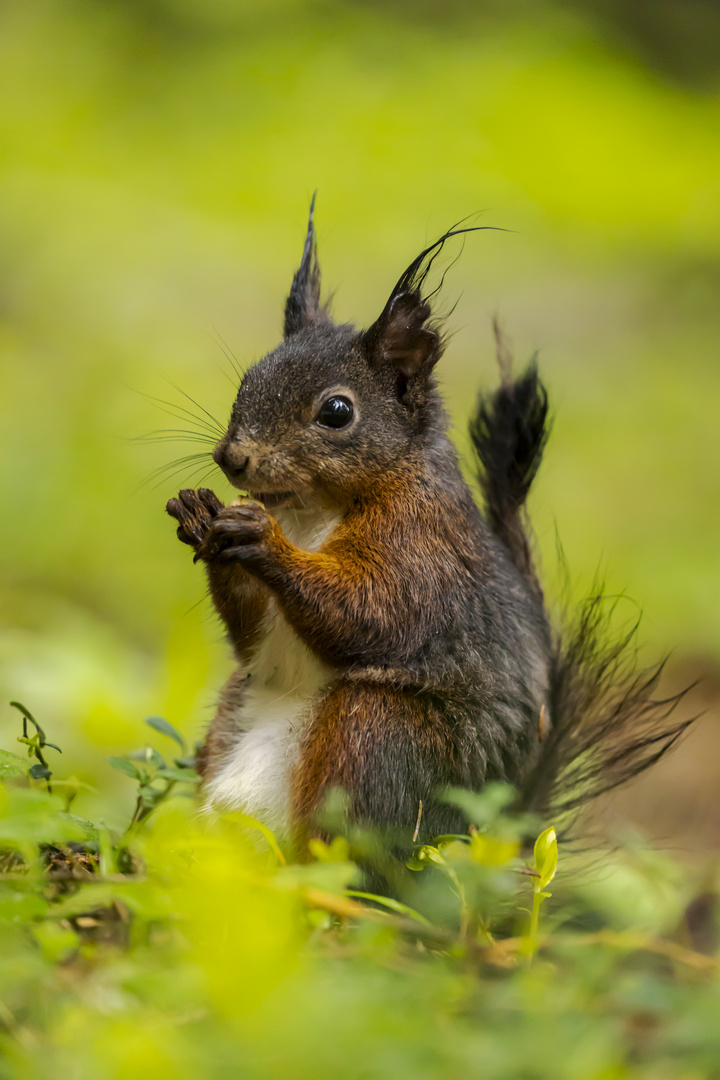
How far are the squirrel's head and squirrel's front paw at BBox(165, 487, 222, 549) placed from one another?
0.07 m

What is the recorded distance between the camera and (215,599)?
7.61 ft

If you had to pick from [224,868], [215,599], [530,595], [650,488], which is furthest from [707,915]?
[650,488]

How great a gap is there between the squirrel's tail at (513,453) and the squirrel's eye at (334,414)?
21.1 inches

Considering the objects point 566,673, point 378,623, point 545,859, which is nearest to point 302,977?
point 545,859

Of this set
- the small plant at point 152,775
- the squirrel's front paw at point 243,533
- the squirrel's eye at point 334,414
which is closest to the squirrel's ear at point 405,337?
the squirrel's eye at point 334,414

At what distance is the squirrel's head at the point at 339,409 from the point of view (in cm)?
222

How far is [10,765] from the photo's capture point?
167cm

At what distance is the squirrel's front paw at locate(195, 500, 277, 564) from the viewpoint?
2.06m

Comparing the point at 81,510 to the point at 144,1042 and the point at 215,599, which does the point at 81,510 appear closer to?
the point at 215,599

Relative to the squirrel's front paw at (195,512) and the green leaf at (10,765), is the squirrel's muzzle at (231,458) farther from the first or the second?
the green leaf at (10,765)

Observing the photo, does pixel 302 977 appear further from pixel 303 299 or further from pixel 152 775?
pixel 303 299

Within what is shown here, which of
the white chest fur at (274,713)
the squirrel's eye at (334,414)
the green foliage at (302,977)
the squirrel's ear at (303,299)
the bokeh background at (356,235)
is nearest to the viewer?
the green foliage at (302,977)

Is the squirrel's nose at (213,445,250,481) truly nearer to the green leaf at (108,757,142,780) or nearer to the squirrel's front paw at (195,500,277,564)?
the squirrel's front paw at (195,500,277,564)

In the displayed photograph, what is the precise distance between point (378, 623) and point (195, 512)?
18.8 inches
